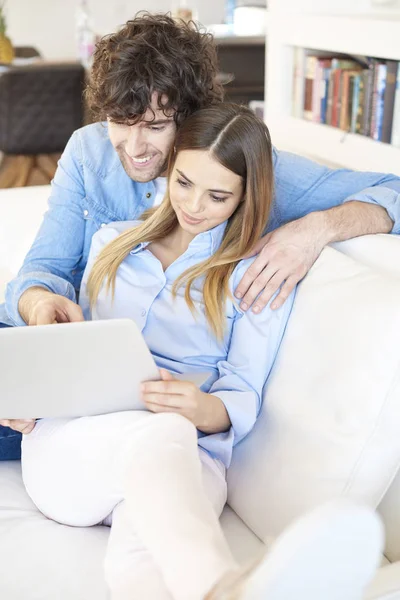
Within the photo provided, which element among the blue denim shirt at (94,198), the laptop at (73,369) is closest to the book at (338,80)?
the blue denim shirt at (94,198)

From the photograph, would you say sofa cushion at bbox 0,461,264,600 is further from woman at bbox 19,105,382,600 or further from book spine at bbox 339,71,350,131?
book spine at bbox 339,71,350,131

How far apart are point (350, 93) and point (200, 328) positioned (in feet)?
4.53

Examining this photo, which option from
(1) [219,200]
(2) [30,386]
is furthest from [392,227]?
(2) [30,386]

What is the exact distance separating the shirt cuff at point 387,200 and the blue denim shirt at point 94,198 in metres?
0.06

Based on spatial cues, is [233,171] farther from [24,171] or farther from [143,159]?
[24,171]

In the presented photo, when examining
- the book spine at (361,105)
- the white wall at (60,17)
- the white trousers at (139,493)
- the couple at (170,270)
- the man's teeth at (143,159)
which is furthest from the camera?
the white wall at (60,17)

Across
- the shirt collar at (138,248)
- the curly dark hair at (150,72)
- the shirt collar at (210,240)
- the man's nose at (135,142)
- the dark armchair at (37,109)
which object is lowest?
the dark armchair at (37,109)

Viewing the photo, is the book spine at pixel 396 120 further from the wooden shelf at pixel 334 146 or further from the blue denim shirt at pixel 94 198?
the blue denim shirt at pixel 94 198

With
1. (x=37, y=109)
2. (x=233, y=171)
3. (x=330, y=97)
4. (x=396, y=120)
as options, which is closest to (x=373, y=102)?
(x=396, y=120)

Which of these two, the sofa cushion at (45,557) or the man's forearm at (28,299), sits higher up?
the man's forearm at (28,299)

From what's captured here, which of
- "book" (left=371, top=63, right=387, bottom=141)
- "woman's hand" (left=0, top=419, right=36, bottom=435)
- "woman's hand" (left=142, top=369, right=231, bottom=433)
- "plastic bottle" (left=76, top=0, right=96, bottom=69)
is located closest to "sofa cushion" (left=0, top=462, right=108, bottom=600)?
"woman's hand" (left=0, top=419, right=36, bottom=435)

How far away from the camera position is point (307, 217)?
1.56 metres

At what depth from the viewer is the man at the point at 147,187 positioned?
152cm

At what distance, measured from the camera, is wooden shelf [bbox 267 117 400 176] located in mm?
2400
